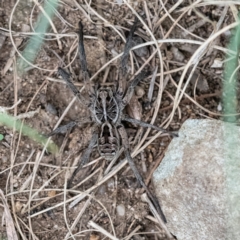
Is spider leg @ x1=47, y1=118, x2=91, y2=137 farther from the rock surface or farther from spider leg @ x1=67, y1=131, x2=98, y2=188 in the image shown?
the rock surface

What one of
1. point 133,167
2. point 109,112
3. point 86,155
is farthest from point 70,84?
point 133,167

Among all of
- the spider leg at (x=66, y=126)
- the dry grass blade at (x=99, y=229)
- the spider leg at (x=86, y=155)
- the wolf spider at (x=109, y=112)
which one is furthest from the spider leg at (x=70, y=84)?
→ the dry grass blade at (x=99, y=229)

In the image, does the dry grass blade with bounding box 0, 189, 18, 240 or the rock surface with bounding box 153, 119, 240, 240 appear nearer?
the rock surface with bounding box 153, 119, 240, 240

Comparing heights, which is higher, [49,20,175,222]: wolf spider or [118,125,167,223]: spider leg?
[49,20,175,222]: wolf spider

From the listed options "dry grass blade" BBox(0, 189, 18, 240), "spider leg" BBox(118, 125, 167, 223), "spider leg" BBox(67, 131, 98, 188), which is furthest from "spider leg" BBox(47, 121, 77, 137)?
"dry grass blade" BBox(0, 189, 18, 240)

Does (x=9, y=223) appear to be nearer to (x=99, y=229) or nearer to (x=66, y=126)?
(x=99, y=229)

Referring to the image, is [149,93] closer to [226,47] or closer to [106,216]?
[226,47]
